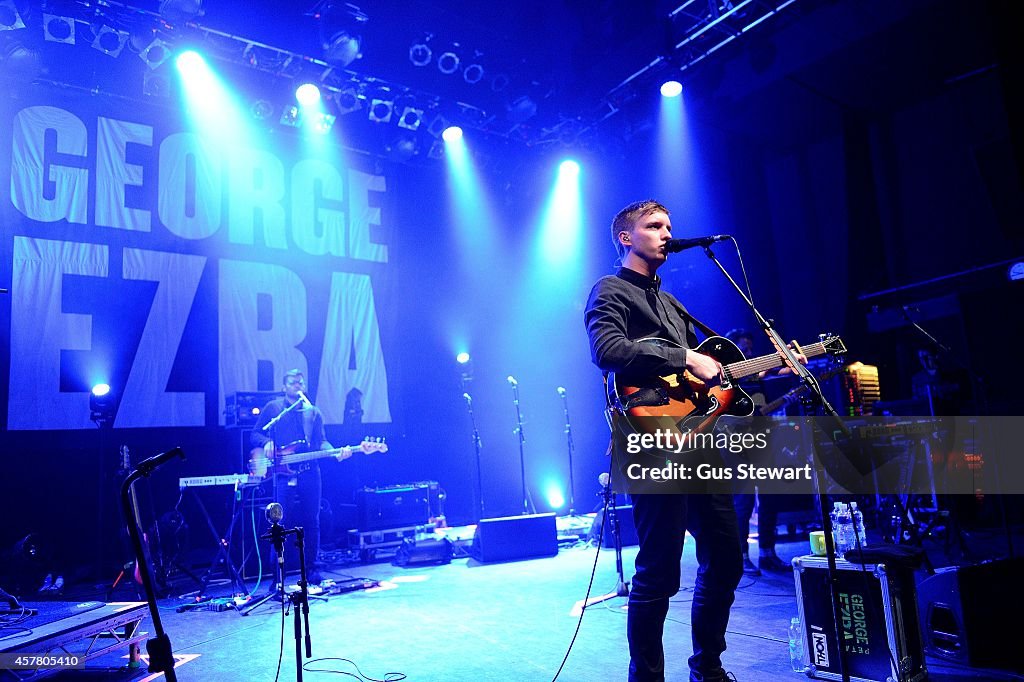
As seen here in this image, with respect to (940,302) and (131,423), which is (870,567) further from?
(131,423)

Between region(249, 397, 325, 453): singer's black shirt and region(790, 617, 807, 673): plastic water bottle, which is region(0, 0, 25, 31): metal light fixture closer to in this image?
region(249, 397, 325, 453): singer's black shirt

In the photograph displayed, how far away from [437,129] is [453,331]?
3.24m

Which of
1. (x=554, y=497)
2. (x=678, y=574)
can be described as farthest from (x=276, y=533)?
(x=554, y=497)

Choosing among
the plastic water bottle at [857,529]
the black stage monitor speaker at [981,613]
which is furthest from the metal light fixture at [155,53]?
the black stage monitor speaker at [981,613]

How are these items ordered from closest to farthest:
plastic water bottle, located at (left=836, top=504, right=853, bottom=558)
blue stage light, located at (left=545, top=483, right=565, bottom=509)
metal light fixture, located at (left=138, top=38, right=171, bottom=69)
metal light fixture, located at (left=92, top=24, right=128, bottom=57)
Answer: plastic water bottle, located at (left=836, top=504, right=853, bottom=558) → metal light fixture, located at (left=92, top=24, right=128, bottom=57) → metal light fixture, located at (left=138, top=38, right=171, bottom=69) → blue stage light, located at (left=545, top=483, right=565, bottom=509)

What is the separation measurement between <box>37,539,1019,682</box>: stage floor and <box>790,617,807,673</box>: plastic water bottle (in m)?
0.06

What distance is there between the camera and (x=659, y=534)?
9.25 ft

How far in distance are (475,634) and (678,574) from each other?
7.83ft

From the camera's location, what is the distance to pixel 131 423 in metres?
8.46

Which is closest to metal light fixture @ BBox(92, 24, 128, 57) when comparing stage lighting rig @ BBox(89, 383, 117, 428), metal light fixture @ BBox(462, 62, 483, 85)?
stage lighting rig @ BBox(89, 383, 117, 428)

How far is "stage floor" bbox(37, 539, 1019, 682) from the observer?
393 cm

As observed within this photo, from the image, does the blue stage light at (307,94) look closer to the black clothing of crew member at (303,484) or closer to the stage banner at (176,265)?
the stage banner at (176,265)

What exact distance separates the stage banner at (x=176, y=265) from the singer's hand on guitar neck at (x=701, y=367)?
7618 mm

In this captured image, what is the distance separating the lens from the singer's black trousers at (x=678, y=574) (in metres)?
2.80
